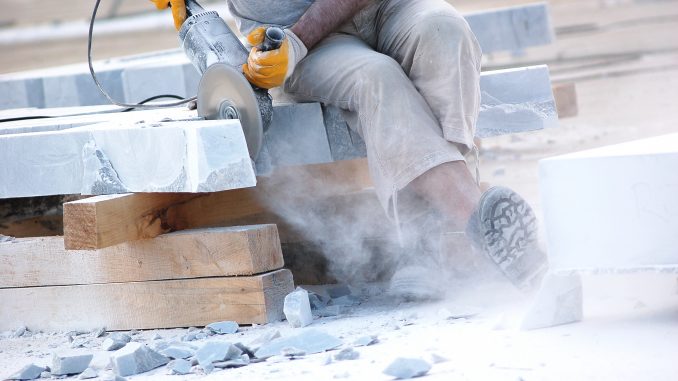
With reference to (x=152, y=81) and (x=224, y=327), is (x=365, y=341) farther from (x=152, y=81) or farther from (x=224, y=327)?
(x=152, y=81)

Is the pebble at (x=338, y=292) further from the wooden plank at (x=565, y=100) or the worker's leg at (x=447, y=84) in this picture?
the wooden plank at (x=565, y=100)

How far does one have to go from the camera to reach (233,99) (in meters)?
3.12

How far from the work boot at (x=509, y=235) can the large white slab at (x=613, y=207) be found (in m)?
0.22

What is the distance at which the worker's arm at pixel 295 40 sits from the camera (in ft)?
10.0

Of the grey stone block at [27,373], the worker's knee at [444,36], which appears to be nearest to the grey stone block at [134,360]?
the grey stone block at [27,373]

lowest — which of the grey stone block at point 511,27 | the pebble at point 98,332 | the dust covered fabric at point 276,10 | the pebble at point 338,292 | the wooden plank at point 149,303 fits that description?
the pebble at point 98,332

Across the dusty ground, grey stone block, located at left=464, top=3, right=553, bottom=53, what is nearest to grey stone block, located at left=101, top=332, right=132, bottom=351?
the dusty ground

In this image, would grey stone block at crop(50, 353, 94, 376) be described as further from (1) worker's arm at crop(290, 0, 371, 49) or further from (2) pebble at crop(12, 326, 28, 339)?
(1) worker's arm at crop(290, 0, 371, 49)

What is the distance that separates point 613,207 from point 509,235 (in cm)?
35

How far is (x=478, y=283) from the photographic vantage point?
3242 millimetres

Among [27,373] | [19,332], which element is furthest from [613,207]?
[19,332]

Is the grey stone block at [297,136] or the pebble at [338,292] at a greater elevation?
Answer: the grey stone block at [297,136]

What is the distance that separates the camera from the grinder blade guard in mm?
3090

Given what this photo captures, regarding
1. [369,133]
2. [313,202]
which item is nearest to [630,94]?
[313,202]
